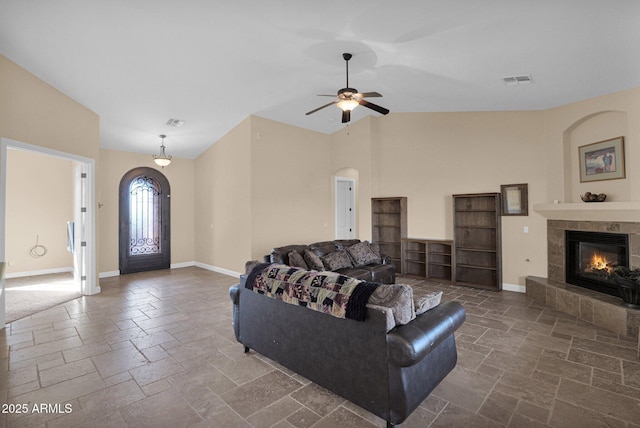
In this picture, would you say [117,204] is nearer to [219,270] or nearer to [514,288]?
[219,270]

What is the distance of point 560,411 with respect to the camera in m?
2.21

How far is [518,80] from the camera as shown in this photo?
422 cm

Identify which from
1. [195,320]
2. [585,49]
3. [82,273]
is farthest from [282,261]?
[585,49]

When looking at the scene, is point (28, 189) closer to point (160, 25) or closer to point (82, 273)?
point (82, 273)

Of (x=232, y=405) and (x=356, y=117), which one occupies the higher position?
(x=356, y=117)

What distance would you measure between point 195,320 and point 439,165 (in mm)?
5307

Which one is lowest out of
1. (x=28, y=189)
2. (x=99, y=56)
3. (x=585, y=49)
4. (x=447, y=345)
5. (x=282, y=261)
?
(x=447, y=345)

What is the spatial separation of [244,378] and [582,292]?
15.0ft

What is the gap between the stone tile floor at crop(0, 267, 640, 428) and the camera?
2.15m

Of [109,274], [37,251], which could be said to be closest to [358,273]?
[109,274]

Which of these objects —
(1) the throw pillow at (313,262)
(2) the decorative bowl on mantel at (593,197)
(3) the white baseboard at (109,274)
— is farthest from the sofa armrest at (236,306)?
(3) the white baseboard at (109,274)

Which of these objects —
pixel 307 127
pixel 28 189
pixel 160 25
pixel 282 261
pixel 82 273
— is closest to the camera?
pixel 160 25

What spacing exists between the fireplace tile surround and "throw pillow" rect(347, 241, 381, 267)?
2.58 metres

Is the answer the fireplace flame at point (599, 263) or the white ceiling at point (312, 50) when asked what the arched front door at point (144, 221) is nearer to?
the white ceiling at point (312, 50)
